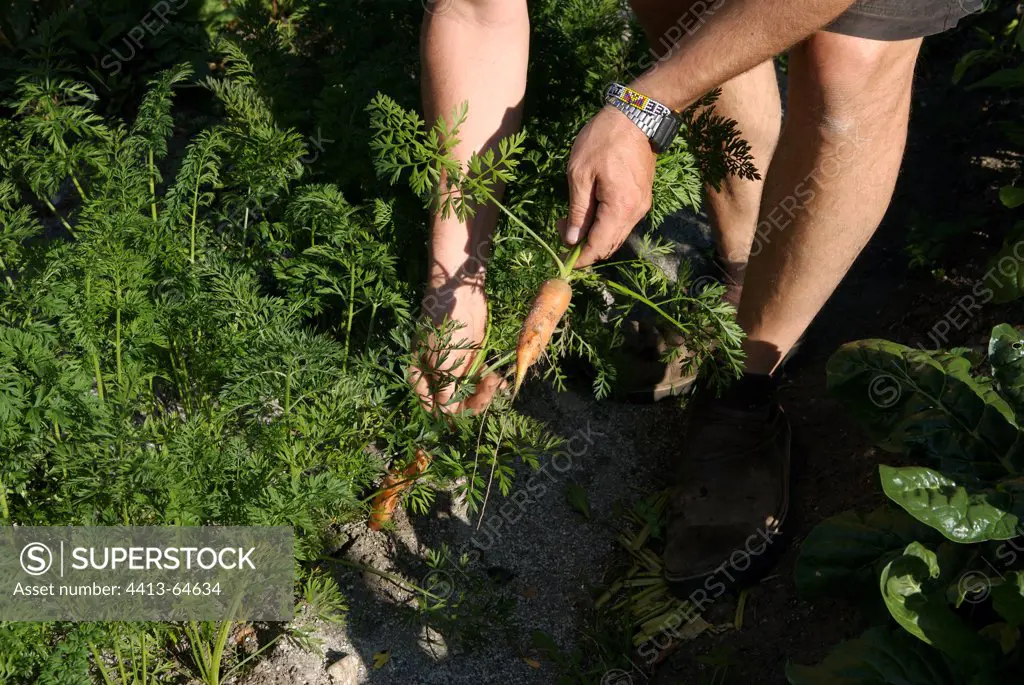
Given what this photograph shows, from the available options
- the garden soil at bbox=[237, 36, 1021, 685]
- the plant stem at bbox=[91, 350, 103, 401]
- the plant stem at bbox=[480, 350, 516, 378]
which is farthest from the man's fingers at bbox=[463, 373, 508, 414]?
the plant stem at bbox=[91, 350, 103, 401]

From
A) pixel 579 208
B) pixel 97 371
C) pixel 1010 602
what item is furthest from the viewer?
pixel 579 208

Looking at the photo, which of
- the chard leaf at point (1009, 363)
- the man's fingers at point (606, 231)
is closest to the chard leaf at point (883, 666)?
the chard leaf at point (1009, 363)

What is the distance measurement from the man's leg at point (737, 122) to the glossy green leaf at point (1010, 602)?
1261 mm

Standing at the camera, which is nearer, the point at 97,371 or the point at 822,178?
the point at 97,371

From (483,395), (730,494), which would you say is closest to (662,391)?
(730,494)

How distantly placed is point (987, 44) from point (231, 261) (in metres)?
2.58

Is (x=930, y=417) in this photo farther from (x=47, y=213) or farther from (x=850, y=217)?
(x=47, y=213)

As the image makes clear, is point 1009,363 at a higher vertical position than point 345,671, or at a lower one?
higher

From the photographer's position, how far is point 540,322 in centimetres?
200

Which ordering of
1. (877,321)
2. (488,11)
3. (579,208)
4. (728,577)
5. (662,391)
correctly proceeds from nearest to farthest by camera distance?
(579,208)
(488,11)
(728,577)
(662,391)
(877,321)

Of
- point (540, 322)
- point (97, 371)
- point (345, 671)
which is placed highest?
point (540, 322)

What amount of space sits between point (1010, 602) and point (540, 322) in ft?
3.29

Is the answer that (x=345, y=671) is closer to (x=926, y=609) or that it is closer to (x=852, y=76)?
(x=926, y=609)

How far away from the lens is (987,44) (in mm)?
3229
